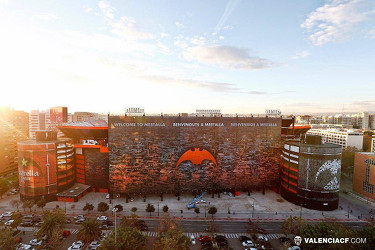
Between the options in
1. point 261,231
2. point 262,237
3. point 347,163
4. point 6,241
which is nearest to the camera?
point 6,241

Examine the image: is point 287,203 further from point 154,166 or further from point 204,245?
point 154,166

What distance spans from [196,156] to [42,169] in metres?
58.0

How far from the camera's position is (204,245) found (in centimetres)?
4872

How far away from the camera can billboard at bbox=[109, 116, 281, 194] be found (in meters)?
76.6

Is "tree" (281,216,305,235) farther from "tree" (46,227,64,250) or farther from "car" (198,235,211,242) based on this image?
"tree" (46,227,64,250)

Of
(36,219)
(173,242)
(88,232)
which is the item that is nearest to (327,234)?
(173,242)

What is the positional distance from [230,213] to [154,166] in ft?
107

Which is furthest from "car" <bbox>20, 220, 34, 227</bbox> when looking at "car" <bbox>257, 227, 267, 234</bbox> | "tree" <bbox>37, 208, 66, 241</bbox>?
"car" <bbox>257, 227, 267, 234</bbox>

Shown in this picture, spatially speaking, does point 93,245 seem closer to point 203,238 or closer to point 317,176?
point 203,238

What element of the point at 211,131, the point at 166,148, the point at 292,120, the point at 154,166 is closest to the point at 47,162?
the point at 154,166

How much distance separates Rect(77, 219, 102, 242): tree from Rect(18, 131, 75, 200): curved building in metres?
37.7

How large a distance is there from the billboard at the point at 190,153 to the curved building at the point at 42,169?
19698mm

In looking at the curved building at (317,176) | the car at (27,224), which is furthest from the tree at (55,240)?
the curved building at (317,176)

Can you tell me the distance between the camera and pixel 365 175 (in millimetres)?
79688
